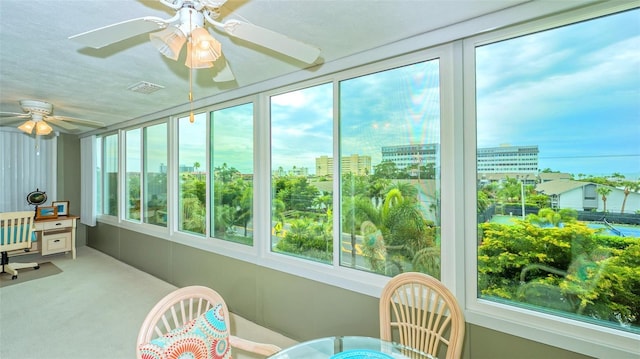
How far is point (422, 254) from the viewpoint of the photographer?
6.51ft

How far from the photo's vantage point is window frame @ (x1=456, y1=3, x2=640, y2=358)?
139 centimetres

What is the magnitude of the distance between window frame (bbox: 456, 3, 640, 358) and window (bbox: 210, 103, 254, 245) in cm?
206

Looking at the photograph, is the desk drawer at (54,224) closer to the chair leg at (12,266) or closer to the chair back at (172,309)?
the chair leg at (12,266)

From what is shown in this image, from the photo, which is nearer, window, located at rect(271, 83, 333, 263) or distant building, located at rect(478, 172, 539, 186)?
distant building, located at rect(478, 172, 539, 186)

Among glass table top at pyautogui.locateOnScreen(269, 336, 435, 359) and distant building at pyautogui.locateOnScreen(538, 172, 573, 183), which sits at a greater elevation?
distant building at pyautogui.locateOnScreen(538, 172, 573, 183)

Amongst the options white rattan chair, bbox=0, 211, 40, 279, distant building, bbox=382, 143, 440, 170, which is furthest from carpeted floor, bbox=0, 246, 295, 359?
distant building, bbox=382, 143, 440, 170

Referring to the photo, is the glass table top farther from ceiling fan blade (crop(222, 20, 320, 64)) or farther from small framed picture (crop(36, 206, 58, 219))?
small framed picture (crop(36, 206, 58, 219))

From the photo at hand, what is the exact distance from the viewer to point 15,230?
4.11m

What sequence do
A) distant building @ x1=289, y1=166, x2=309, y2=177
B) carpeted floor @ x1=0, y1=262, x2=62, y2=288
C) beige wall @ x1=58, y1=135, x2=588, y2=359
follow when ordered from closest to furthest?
beige wall @ x1=58, y1=135, x2=588, y2=359, distant building @ x1=289, y1=166, x2=309, y2=177, carpeted floor @ x1=0, y1=262, x2=62, y2=288

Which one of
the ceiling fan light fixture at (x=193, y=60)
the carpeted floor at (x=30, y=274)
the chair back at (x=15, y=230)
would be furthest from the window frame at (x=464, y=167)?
the chair back at (x=15, y=230)

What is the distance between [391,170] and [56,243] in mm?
5926

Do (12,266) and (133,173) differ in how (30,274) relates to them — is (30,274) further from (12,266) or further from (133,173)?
(133,173)

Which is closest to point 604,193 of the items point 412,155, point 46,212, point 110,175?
point 412,155

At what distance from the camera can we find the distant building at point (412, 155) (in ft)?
6.29
